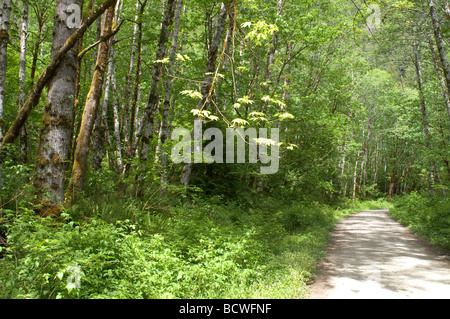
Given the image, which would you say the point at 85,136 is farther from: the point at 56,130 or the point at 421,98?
the point at 421,98

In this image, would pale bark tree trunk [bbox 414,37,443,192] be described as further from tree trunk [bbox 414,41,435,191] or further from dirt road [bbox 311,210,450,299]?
dirt road [bbox 311,210,450,299]

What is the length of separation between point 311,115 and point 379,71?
71.6ft

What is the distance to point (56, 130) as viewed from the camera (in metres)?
5.18

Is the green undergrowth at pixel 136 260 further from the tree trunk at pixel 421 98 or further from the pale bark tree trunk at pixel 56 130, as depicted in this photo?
the tree trunk at pixel 421 98

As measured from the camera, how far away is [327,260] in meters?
7.80

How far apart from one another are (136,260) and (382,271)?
5132mm

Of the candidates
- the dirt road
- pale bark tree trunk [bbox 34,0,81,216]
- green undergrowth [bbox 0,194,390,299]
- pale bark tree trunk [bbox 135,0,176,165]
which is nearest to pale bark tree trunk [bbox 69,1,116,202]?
green undergrowth [bbox 0,194,390,299]

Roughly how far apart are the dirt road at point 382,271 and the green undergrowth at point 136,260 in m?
0.50

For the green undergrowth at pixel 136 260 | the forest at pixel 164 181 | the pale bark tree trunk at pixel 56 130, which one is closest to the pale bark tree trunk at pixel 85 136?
the forest at pixel 164 181

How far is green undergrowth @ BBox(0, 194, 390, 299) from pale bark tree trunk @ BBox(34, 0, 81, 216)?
1.47ft

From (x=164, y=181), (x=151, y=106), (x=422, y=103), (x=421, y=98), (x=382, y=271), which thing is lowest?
(x=382, y=271)

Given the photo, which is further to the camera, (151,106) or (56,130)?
(151,106)

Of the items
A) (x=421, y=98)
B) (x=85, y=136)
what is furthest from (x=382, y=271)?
(x=421, y=98)
